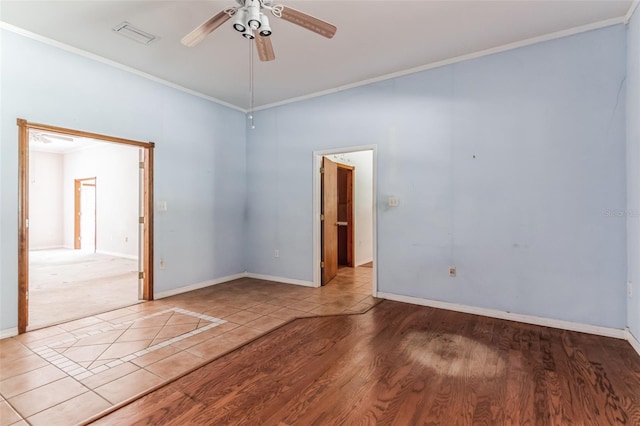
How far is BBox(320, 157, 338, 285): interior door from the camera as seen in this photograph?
4941 mm

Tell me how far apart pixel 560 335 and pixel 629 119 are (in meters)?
2.08

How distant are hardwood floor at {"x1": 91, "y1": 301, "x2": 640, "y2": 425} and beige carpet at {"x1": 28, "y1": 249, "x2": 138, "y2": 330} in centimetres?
232

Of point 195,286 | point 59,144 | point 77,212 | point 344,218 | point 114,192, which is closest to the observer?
point 195,286

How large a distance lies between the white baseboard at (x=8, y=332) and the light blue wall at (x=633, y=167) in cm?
562

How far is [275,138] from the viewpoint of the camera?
17.1 feet

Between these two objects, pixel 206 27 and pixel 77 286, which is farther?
pixel 77 286

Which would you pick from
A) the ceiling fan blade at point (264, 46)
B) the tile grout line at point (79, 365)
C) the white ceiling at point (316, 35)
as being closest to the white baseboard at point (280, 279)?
the tile grout line at point (79, 365)

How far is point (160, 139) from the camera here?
4.27 metres

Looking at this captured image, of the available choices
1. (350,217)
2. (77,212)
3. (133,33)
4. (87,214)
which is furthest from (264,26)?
(77,212)

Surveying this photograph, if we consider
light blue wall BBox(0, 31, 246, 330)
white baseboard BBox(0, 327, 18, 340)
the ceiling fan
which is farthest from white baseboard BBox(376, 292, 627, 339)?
white baseboard BBox(0, 327, 18, 340)

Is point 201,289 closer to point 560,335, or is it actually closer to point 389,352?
point 389,352

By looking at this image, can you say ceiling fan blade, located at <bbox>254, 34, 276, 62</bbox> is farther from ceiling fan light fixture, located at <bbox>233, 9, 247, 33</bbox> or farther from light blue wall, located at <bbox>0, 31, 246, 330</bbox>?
light blue wall, located at <bbox>0, 31, 246, 330</bbox>

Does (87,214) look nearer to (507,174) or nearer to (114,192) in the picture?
(114,192)

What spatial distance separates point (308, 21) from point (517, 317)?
350 cm
